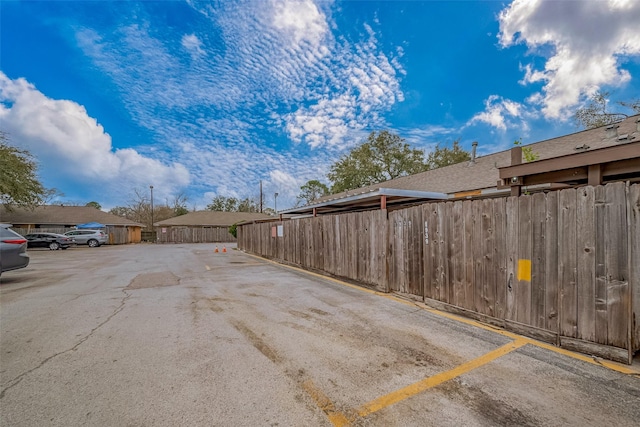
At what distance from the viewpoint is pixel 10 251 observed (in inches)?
277

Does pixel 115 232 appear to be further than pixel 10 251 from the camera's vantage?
Yes

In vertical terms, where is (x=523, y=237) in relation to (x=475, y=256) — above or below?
above

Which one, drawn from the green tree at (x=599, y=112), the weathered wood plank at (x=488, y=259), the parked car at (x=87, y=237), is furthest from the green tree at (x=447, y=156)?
the parked car at (x=87, y=237)

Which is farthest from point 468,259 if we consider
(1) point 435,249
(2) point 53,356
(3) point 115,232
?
(3) point 115,232

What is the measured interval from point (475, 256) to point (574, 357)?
1504 millimetres

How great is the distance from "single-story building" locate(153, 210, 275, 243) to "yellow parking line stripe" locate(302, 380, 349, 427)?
31317 mm

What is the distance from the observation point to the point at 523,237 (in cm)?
337

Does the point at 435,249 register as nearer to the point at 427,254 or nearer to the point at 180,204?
the point at 427,254

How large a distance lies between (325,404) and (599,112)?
20735 mm

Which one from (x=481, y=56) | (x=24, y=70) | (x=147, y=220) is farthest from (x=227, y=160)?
(x=147, y=220)

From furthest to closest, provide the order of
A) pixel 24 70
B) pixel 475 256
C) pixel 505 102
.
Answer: pixel 505 102 → pixel 24 70 → pixel 475 256

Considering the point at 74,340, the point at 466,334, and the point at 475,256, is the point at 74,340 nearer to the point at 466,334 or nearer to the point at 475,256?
the point at 466,334

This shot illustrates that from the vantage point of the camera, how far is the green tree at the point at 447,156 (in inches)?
975

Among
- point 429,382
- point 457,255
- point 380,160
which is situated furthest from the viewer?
point 380,160
